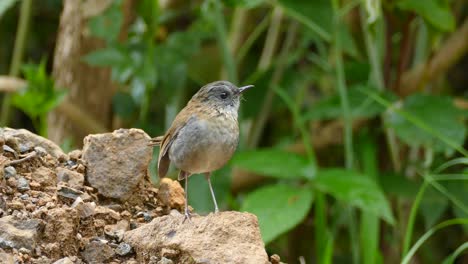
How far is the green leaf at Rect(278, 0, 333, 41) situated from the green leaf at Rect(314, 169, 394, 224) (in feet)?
2.60

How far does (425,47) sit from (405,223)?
3.63 ft

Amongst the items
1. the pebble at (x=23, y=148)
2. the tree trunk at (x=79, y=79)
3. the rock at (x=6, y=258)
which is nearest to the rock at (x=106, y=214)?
the pebble at (x=23, y=148)

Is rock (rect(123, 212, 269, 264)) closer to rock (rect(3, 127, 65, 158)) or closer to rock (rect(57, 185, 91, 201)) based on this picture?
rock (rect(57, 185, 91, 201))

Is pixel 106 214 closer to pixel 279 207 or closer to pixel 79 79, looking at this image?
pixel 279 207

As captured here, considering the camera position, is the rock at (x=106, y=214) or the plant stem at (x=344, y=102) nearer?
the rock at (x=106, y=214)

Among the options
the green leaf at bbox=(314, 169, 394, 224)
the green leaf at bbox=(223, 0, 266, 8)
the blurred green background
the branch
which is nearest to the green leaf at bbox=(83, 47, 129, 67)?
the blurred green background

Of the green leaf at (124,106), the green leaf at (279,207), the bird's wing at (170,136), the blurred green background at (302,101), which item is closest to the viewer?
the bird's wing at (170,136)

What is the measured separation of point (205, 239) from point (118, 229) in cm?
31

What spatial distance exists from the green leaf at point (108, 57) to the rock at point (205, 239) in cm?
211

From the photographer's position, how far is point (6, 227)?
2.31 metres

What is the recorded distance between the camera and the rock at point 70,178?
270cm

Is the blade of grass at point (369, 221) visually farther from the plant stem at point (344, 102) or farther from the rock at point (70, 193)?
the rock at point (70, 193)

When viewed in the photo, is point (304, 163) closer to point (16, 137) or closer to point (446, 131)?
point (446, 131)

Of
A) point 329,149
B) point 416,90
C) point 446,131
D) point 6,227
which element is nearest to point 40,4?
point 329,149
